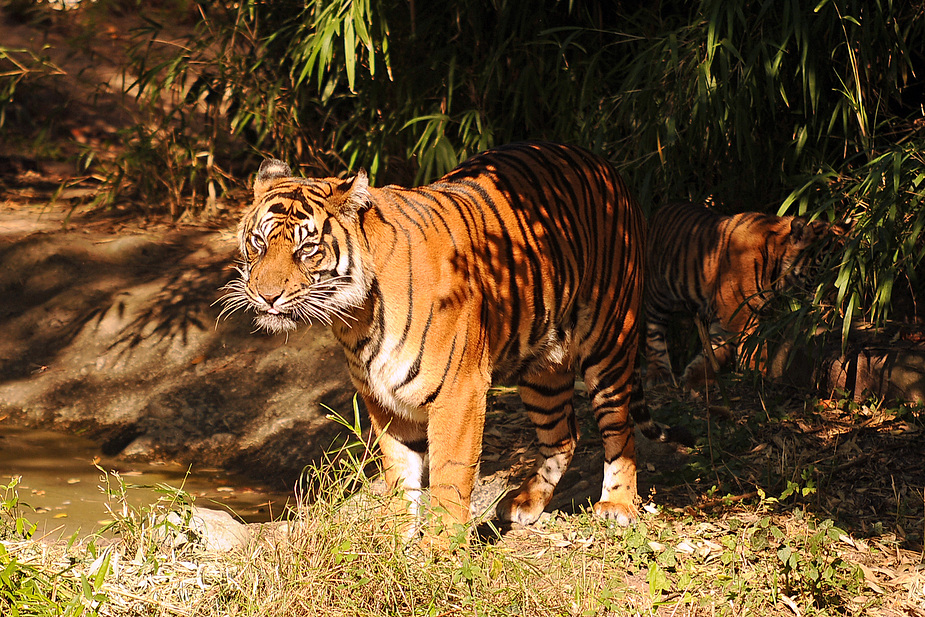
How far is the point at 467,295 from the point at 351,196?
45 centimetres

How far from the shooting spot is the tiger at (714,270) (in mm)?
4566

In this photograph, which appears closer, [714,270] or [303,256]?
[303,256]

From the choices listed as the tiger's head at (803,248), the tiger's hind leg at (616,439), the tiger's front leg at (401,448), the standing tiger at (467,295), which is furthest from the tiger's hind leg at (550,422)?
the tiger's head at (803,248)

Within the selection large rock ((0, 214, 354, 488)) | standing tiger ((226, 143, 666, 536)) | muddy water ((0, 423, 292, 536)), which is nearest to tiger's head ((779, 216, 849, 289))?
standing tiger ((226, 143, 666, 536))

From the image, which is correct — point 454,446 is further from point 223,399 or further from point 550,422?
point 223,399

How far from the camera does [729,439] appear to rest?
3.92 meters

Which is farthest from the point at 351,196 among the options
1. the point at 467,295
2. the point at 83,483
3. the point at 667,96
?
the point at 83,483

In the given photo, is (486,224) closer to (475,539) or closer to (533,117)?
(475,539)

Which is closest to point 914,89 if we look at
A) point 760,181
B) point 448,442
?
point 760,181

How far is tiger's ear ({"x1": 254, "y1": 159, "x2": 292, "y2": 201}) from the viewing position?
2.82 metres

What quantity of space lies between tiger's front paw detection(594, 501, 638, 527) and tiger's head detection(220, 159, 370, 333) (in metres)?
1.22

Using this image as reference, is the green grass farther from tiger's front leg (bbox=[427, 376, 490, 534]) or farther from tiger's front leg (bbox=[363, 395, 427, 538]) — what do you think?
tiger's front leg (bbox=[363, 395, 427, 538])

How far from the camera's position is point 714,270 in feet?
15.8

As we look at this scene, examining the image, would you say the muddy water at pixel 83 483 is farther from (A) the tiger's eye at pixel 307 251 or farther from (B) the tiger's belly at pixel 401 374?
(A) the tiger's eye at pixel 307 251
